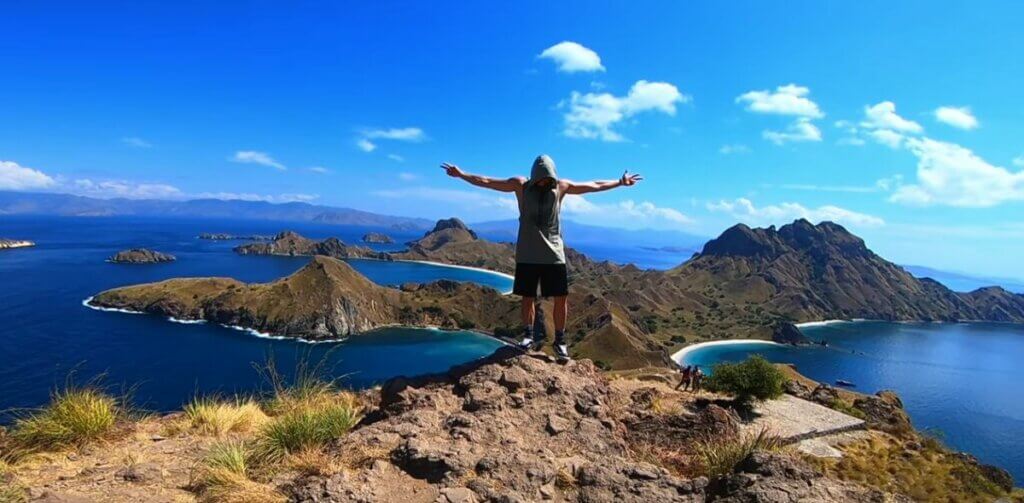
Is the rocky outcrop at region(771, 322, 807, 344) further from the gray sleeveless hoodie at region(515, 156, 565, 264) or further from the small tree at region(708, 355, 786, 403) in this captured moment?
the gray sleeveless hoodie at region(515, 156, 565, 264)

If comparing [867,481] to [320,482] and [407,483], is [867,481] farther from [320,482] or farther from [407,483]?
[320,482]

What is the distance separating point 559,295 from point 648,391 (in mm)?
4369

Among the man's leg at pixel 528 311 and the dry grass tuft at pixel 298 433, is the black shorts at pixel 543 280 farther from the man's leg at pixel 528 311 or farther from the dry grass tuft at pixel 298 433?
the dry grass tuft at pixel 298 433

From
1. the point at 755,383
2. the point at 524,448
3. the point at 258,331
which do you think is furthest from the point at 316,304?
the point at 524,448

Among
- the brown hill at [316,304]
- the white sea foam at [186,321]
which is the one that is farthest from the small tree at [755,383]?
the white sea foam at [186,321]

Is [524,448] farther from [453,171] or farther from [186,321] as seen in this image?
[186,321]

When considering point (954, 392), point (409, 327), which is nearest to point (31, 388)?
point (409, 327)

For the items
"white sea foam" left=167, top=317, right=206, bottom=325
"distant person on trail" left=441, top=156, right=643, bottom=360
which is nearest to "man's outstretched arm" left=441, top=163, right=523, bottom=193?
"distant person on trail" left=441, top=156, right=643, bottom=360

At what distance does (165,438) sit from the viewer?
858cm

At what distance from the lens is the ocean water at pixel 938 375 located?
94.2m

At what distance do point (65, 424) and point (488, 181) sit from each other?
761 cm

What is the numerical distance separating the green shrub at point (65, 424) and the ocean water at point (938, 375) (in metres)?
87.9

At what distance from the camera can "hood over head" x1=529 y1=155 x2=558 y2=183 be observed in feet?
26.2

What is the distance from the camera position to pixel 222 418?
945 centimetres
